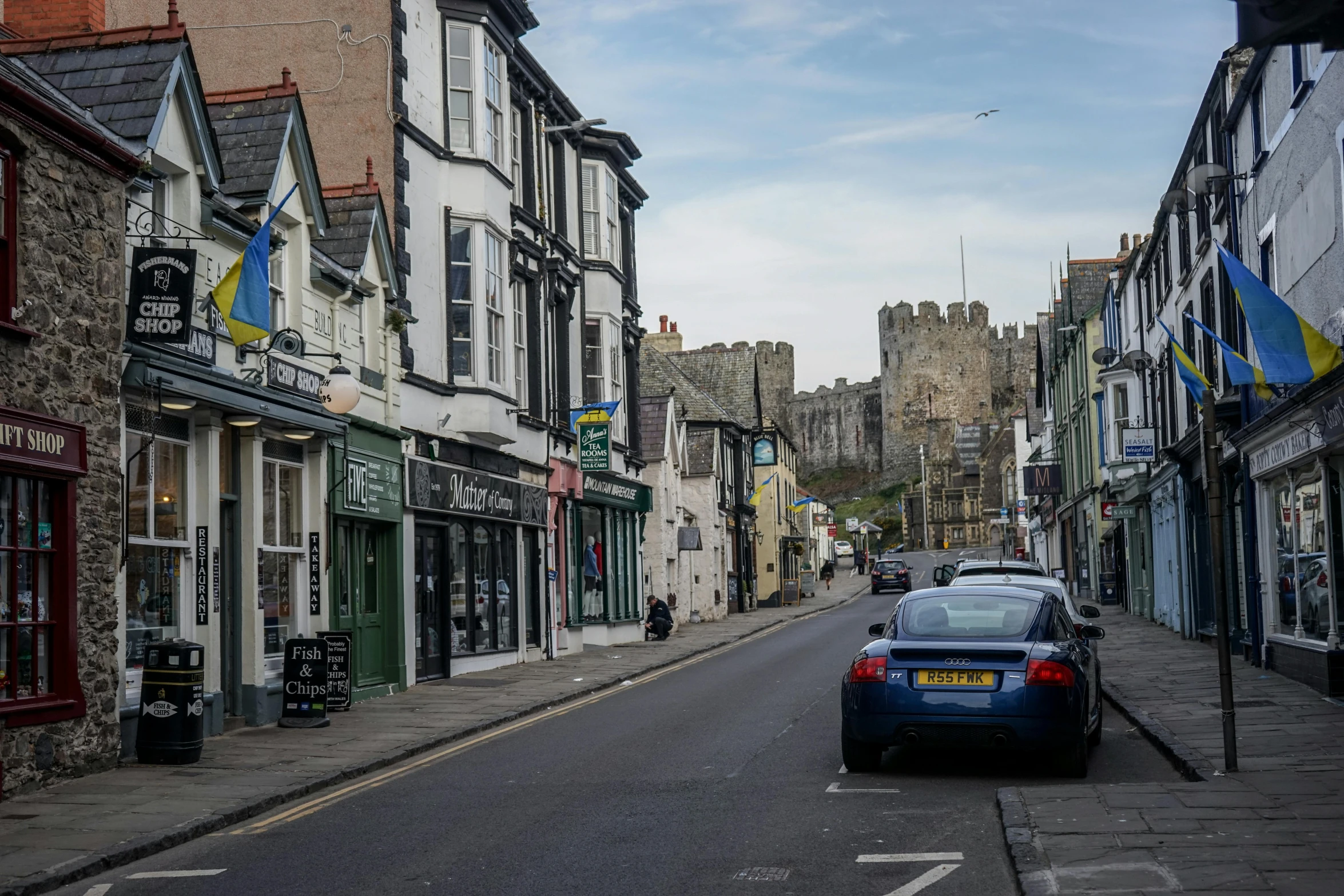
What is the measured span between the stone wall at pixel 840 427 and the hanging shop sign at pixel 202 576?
113 meters

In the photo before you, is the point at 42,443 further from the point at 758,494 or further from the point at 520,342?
the point at 758,494

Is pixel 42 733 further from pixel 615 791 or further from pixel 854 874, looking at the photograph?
pixel 854 874

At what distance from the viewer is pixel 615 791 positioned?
10.8 metres

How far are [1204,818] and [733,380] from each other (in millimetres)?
51107

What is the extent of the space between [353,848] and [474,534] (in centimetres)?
1534

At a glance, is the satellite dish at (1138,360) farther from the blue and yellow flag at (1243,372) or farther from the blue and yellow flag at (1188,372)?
the blue and yellow flag at (1243,372)

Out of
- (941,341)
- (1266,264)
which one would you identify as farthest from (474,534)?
(941,341)

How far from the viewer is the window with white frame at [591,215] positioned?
105ft

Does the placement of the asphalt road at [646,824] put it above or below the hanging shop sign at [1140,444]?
below

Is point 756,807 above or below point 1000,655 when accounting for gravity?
below

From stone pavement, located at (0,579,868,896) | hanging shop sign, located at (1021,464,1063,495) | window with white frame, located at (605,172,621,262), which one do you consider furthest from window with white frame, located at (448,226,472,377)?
hanging shop sign, located at (1021,464,1063,495)

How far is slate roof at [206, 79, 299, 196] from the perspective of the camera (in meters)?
16.6

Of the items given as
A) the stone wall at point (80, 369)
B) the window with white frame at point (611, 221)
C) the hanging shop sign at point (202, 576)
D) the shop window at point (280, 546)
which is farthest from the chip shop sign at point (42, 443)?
the window with white frame at point (611, 221)

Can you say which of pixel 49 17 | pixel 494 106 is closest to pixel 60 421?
pixel 49 17
